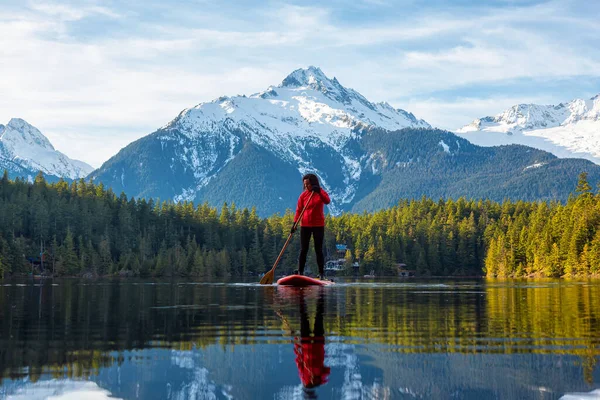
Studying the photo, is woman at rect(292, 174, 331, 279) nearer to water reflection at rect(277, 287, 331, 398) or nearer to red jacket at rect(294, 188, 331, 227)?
red jacket at rect(294, 188, 331, 227)

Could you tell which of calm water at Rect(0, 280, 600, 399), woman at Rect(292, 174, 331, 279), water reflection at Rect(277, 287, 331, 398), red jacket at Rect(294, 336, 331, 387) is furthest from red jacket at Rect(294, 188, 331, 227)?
red jacket at Rect(294, 336, 331, 387)

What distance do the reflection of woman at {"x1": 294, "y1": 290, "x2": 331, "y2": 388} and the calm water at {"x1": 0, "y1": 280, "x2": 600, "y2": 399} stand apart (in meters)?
0.02

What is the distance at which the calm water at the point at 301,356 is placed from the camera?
1105 cm

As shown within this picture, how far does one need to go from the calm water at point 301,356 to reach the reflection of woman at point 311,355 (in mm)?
21

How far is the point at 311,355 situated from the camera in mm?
13719

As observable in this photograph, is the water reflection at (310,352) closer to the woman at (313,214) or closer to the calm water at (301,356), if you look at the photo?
the calm water at (301,356)

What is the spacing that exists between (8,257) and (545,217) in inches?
4276

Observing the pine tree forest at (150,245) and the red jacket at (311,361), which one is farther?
the pine tree forest at (150,245)

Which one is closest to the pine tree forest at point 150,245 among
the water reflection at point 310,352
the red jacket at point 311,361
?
the water reflection at point 310,352

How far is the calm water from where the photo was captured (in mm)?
11055

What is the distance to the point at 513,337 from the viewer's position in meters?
16.6

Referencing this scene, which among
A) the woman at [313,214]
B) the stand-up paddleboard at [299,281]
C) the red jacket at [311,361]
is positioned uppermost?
the woman at [313,214]

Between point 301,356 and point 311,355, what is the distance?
21 cm

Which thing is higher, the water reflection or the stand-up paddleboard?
the stand-up paddleboard
